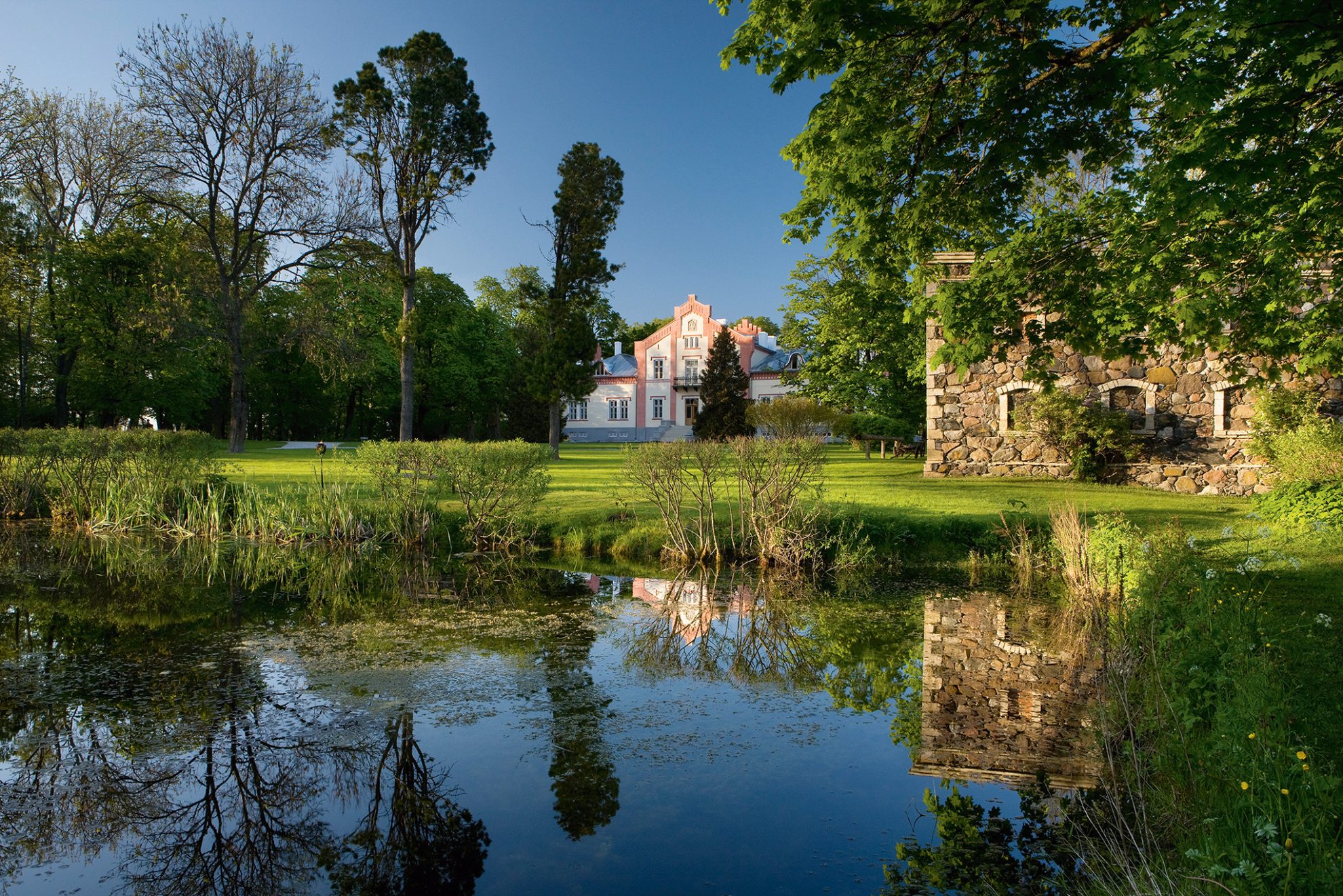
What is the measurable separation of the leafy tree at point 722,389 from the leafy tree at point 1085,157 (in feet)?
130

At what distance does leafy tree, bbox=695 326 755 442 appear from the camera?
4888cm

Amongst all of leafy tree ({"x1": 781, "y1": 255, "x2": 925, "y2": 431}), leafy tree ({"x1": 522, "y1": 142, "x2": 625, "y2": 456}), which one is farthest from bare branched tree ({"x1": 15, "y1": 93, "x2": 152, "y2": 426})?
leafy tree ({"x1": 781, "y1": 255, "x2": 925, "y2": 431})

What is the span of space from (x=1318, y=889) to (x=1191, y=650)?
2051 millimetres

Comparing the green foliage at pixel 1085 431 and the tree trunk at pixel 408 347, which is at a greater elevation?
the tree trunk at pixel 408 347

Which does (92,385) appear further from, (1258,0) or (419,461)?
(1258,0)

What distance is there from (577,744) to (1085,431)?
16445mm

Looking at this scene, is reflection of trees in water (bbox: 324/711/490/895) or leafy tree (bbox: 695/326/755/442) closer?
reflection of trees in water (bbox: 324/711/490/895)

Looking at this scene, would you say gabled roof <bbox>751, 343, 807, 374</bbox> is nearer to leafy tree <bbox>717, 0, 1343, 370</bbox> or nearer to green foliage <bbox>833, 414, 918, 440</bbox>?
green foliage <bbox>833, 414, 918, 440</bbox>

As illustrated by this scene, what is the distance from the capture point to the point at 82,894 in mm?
3996

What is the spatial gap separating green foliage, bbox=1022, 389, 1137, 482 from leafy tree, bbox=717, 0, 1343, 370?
32.2 feet

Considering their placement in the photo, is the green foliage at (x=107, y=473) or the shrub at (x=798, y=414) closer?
the green foliage at (x=107, y=473)

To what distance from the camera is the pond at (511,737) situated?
14.3ft

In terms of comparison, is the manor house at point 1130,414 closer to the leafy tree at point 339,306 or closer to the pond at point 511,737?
the pond at point 511,737

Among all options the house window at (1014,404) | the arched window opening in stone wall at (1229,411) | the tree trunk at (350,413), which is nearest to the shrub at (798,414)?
the house window at (1014,404)
